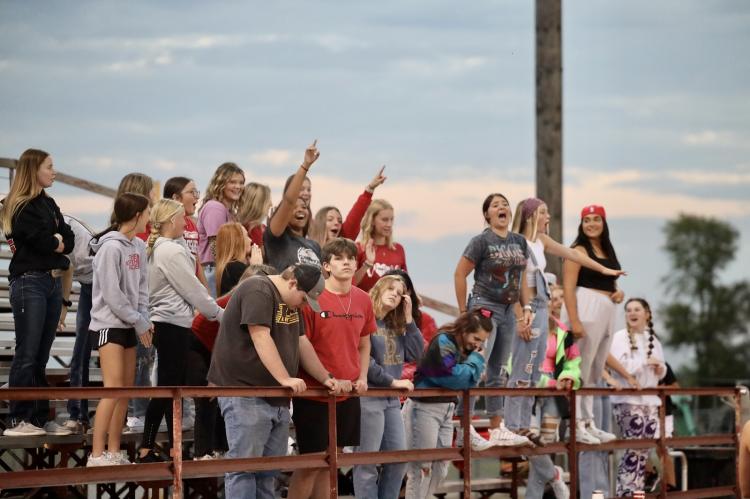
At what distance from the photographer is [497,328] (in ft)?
31.8

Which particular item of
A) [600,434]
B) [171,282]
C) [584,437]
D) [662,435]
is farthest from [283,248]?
[662,435]

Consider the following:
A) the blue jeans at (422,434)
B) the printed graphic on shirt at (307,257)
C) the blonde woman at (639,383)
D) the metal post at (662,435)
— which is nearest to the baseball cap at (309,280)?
the printed graphic on shirt at (307,257)

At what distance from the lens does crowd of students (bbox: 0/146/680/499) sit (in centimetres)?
745

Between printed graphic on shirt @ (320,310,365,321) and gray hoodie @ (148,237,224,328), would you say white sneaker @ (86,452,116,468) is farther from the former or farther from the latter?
printed graphic on shirt @ (320,310,365,321)

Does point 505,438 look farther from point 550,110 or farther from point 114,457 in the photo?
point 550,110

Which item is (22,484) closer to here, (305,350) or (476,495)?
(305,350)

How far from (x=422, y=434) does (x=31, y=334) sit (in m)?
2.83

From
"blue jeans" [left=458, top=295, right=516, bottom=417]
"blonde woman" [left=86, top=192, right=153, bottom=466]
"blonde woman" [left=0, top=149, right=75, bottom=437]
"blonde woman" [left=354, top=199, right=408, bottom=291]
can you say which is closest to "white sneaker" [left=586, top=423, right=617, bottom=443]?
"blue jeans" [left=458, top=295, right=516, bottom=417]

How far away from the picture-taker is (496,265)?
384 inches

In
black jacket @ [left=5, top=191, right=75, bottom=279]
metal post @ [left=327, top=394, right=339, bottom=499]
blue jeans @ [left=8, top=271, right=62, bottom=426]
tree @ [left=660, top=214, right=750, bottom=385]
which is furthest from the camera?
tree @ [left=660, top=214, right=750, bottom=385]

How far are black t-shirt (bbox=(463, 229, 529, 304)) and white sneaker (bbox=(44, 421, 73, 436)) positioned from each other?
11.1ft

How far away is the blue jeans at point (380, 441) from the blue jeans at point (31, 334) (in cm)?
217

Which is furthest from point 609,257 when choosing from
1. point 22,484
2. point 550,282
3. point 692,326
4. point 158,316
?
point 692,326

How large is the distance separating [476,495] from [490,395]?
5624 mm
